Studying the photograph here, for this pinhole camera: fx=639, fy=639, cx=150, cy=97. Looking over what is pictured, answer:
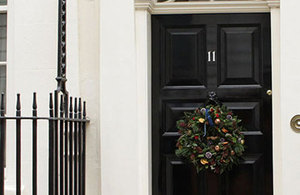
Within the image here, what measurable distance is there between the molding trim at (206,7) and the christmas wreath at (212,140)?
0.95 meters

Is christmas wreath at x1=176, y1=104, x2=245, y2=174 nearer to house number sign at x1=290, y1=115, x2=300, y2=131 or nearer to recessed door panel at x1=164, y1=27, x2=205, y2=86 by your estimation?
recessed door panel at x1=164, y1=27, x2=205, y2=86

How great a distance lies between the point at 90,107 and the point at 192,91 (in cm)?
100

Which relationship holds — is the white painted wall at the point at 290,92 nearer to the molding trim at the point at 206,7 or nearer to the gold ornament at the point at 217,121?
the molding trim at the point at 206,7

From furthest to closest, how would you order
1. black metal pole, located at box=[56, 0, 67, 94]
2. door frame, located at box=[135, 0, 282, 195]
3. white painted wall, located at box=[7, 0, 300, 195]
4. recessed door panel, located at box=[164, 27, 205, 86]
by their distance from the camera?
1. recessed door panel, located at box=[164, 27, 205, 86]
2. door frame, located at box=[135, 0, 282, 195]
3. white painted wall, located at box=[7, 0, 300, 195]
4. black metal pole, located at box=[56, 0, 67, 94]

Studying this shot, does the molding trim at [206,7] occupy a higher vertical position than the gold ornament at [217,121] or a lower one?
higher

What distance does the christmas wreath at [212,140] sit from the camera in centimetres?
584

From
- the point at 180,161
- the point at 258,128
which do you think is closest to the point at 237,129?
the point at 258,128

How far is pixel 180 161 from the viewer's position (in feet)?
20.1

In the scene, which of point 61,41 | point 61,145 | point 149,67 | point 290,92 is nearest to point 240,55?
point 290,92

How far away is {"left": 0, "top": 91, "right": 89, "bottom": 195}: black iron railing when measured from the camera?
177 inches

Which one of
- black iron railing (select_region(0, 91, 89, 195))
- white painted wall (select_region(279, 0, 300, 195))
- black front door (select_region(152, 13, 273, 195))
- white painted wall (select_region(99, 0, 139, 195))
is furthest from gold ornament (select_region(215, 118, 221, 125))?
black iron railing (select_region(0, 91, 89, 195))

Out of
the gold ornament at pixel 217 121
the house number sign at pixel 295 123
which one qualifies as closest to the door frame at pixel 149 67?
the house number sign at pixel 295 123

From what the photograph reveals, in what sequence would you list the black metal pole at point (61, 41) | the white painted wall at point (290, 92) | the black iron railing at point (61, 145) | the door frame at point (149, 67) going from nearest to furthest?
1. the black iron railing at point (61, 145)
2. the black metal pole at point (61, 41)
3. the white painted wall at point (290, 92)
4. the door frame at point (149, 67)

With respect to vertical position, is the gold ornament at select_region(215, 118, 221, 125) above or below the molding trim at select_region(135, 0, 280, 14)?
below
